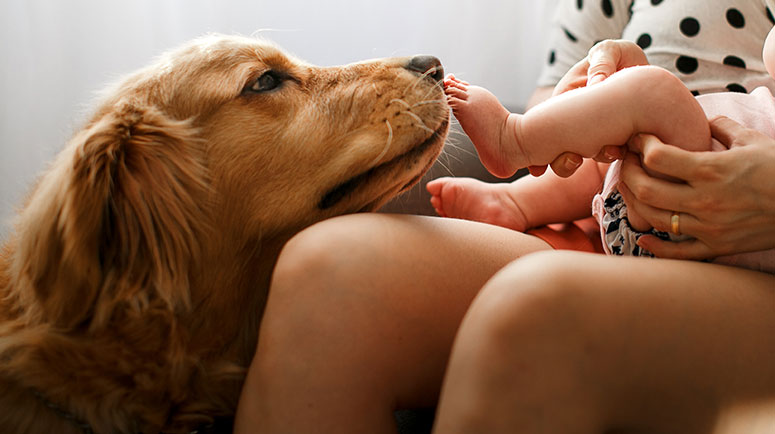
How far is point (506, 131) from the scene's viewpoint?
32.5 inches

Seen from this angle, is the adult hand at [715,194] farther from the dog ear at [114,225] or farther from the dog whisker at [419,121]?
the dog ear at [114,225]

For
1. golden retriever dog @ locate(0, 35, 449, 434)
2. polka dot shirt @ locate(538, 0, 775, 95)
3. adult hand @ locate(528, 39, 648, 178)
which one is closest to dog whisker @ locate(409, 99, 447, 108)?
golden retriever dog @ locate(0, 35, 449, 434)

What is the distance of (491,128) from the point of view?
839 mm

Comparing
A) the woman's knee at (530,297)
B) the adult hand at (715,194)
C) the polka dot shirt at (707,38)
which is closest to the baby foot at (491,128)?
the adult hand at (715,194)

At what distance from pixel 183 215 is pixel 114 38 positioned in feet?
4.05

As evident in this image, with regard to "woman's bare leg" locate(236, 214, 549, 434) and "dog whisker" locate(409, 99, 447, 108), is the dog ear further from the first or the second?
"dog whisker" locate(409, 99, 447, 108)

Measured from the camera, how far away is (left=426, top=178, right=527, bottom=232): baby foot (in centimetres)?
108

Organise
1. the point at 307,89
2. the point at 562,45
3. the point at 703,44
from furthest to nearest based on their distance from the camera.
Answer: the point at 562,45 → the point at 703,44 → the point at 307,89

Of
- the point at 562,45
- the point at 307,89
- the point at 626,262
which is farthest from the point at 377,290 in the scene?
the point at 562,45

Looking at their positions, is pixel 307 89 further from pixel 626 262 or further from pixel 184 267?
pixel 626 262

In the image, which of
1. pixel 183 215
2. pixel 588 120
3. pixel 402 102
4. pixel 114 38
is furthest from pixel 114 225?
pixel 114 38

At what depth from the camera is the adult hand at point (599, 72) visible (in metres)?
0.80

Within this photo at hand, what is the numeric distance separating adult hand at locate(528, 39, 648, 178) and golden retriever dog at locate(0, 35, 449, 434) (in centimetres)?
18

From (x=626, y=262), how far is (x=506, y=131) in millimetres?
294
